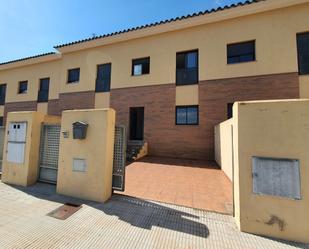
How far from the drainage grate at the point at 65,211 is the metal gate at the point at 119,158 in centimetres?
104

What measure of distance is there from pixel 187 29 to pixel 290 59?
5616 mm

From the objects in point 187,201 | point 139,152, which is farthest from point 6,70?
point 187,201

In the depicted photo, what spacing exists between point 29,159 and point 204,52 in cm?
971

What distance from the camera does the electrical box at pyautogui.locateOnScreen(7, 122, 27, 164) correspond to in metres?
5.82

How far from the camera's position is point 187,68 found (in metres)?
11.2

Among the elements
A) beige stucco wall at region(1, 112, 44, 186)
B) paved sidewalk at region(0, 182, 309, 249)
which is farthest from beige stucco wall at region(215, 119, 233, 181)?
beige stucco wall at region(1, 112, 44, 186)

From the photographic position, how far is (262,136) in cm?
338

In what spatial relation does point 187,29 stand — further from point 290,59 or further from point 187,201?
point 187,201

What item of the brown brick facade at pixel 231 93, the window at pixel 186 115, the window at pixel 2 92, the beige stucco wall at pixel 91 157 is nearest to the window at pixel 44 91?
the window at pixel 2 92

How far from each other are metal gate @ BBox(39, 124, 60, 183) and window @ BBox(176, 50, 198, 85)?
24.9ft

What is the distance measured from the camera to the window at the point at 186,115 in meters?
10.9

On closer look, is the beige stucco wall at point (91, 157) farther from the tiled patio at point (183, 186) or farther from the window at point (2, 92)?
the window at point (2, 92)

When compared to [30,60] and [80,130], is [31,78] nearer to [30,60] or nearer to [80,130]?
[30,60]

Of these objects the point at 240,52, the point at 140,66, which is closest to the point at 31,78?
the point at 140,66
